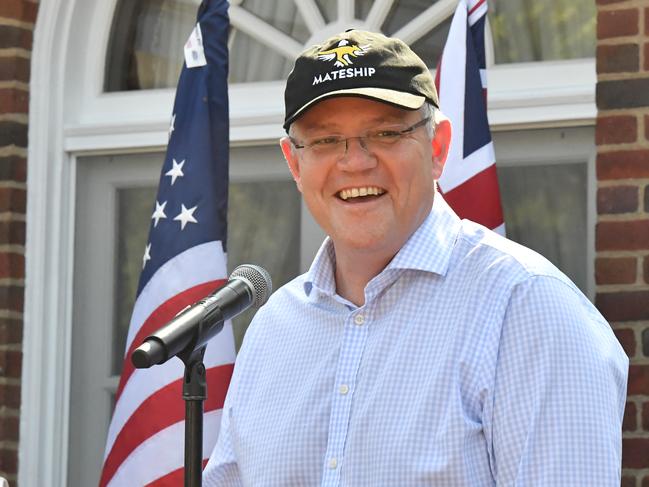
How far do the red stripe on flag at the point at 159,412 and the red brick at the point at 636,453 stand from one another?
1225 millimetres

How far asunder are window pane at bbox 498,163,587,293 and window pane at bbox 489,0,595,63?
0.38 meters

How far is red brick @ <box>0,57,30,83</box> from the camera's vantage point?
4746mm

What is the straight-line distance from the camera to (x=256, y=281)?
2.46 metres

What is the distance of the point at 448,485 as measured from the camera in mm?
2018

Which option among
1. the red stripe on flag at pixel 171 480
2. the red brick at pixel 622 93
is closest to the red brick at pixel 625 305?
the red brick at pixel 622 93

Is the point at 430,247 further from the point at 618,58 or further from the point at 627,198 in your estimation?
the point at 618,58

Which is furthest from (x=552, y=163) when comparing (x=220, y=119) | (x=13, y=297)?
(x=13, y=297)

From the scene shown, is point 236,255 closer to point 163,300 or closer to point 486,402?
→ point 163,300

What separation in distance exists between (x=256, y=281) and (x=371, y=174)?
0.35 meters

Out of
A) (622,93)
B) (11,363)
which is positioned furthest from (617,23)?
(11,363)

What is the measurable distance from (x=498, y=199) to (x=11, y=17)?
202 centimetres

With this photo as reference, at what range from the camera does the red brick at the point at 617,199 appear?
12.9 feet

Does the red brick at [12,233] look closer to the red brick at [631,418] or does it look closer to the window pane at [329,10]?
the window pane at [329,10]

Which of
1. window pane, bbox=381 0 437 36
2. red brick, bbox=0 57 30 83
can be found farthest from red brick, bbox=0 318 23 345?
window pane, bbox=381 0 437 36
